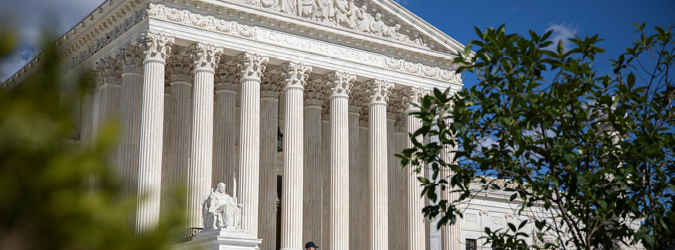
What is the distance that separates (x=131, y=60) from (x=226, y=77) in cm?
551

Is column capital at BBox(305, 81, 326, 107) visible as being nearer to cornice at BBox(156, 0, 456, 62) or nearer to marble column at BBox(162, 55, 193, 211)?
cornice at BBox(156, 0, 456, 62)

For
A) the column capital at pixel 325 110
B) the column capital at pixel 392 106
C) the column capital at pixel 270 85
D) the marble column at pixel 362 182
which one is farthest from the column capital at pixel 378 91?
the column capital at pixel 270 85

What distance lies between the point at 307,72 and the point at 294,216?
7553mm

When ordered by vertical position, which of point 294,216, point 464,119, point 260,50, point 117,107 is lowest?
point 294,216

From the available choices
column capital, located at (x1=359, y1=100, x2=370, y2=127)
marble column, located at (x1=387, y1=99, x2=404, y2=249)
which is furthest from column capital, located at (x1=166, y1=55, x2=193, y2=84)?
marble column, located at (x1=387, y1=99, x2=404, y2=249)

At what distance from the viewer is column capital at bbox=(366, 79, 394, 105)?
3750 cm

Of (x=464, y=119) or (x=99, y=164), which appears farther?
(x=464, y=119)

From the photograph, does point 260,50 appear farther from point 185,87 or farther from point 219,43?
point 185,87

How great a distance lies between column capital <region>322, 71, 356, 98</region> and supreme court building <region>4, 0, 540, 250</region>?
63 millimetres

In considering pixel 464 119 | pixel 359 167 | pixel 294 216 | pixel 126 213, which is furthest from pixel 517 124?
pixel 359 167

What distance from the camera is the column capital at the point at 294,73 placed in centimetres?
3462

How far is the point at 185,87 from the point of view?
34969 millimetres

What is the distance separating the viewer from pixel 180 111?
112ft

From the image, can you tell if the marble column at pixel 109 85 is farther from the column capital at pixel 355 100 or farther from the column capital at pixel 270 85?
the column capital at pixel 355 100
